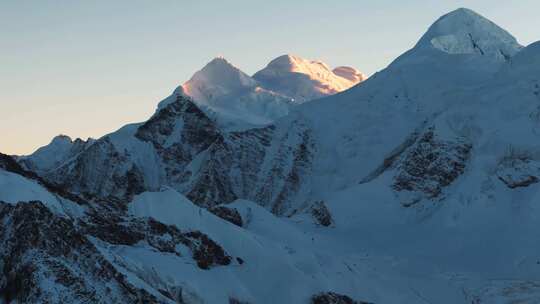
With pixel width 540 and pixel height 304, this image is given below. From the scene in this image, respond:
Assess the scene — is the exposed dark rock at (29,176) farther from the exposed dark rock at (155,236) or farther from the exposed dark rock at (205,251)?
the exposed dark rock at (205,251)

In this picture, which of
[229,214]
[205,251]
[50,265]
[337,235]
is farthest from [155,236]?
[337,235]

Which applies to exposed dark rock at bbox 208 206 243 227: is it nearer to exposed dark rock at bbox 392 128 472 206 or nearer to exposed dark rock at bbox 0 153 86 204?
exposed dark rock at bbox 0 153 86 204

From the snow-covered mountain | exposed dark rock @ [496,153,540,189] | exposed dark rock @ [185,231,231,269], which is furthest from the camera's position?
exposed dark rock @ [496,153,540,189]

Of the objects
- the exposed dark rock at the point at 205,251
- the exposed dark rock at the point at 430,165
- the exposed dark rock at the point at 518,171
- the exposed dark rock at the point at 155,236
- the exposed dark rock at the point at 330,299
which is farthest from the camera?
the exposed dark rock at the point at 430,165

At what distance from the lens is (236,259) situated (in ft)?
362

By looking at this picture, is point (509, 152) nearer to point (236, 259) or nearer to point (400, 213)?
point (400, 213)

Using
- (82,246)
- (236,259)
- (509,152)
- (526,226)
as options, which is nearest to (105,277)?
(82,246)

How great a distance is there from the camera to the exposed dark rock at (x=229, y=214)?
13886 centimetres

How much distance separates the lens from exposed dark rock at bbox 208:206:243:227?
139 meters

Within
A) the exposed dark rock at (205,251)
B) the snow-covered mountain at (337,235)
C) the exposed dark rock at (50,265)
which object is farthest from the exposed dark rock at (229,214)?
the exposed dark rock at (50,265)

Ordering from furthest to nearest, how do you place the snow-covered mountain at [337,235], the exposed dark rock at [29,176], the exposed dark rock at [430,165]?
the exposed dark rock at [430,165] → the exposed dark rock at [29,176] → the snow-covered mountain at [337,235]

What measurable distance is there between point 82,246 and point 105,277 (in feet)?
12.4

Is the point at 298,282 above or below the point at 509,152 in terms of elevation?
above

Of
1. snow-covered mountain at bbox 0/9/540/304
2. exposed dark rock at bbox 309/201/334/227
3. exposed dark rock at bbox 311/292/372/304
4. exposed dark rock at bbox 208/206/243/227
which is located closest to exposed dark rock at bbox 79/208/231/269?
snow-covered mountain at bbox 0/9/540/304
